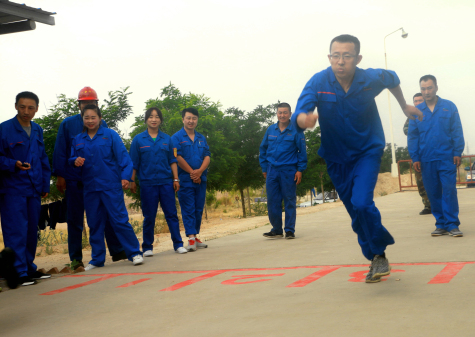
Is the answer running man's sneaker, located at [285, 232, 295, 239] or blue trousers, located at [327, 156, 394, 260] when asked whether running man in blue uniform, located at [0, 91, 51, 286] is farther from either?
running man's sneaker, located at [285, 232, 295, 239]

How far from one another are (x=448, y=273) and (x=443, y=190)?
279 cm

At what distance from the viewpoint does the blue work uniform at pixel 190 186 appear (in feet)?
23.1

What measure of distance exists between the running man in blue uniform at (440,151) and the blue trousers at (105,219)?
3.71 m

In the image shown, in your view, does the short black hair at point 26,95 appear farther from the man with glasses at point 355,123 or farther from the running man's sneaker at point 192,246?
the man with glasses at point 355,123

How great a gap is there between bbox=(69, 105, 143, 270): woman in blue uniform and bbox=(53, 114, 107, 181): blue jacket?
302 mm

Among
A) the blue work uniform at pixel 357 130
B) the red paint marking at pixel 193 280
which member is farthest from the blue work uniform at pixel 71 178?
the blue work uniform at pixel 357 130

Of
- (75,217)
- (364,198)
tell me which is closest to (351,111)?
(364,198)

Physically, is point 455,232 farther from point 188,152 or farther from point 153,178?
point 153,178

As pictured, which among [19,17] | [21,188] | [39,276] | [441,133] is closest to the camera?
[19,17]

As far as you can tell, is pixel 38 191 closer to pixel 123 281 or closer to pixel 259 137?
pixel 123 281

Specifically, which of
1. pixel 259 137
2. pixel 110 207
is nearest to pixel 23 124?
pixel 110 207

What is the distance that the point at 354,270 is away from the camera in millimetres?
4422

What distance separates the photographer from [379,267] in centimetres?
375

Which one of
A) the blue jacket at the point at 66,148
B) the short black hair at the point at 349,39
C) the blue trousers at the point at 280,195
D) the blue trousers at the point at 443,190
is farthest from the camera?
the blue trousers at the point at 280,195
